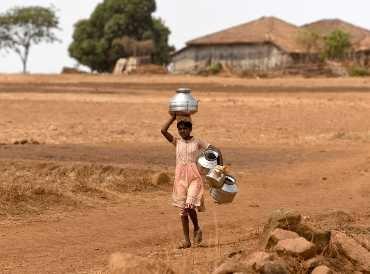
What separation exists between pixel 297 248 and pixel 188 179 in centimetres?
170

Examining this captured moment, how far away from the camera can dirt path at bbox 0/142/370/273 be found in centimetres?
852

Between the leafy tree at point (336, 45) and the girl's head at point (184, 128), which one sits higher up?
the girl's head at point (184, 128)

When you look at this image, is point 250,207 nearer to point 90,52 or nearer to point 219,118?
point 219,118

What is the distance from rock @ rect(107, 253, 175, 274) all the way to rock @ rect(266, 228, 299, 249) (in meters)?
1.11

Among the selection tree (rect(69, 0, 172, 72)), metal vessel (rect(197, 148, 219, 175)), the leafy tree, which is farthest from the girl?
tree (rect(69, 0, 172, 72))

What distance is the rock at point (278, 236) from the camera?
25.0 ft

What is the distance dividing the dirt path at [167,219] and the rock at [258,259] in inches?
20.6

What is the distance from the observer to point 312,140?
20625 millimetres

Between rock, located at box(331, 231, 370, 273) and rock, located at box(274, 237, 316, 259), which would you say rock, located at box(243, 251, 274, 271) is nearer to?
rock, located at box(274, 237, 316, 259)

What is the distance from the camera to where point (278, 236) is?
301 inches

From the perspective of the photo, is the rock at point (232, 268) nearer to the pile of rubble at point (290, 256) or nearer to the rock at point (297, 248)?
the pile of rubble at point (290, 256)

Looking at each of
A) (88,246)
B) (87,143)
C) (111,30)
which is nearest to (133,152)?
(87,143)

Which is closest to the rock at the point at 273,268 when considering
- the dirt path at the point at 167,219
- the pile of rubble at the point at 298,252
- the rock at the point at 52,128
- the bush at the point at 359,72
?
the pile of rubble at the point at 298,252

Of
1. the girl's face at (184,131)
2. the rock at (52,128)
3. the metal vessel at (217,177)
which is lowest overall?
the rock at (52,128)
